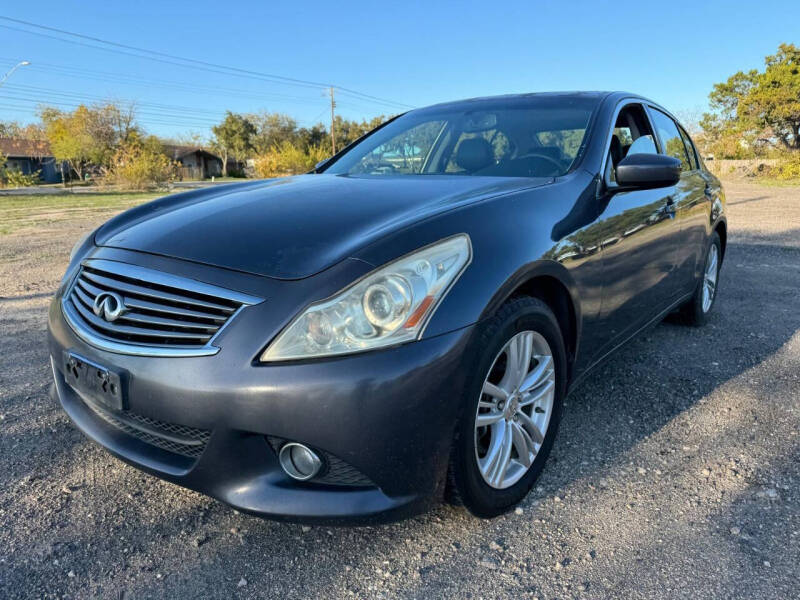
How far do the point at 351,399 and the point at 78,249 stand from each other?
1.53 meters

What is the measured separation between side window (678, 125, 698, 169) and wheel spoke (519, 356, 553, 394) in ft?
9.14

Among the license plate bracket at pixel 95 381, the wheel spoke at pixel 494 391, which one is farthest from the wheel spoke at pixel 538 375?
the license plate bracket at pixel 95 381

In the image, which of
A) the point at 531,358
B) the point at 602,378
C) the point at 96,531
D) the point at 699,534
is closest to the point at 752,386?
the point at 602,378

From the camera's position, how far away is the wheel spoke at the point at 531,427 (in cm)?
203

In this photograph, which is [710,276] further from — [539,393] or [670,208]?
[539,393]

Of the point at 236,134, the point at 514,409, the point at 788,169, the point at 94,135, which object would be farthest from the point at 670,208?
the point at 236,134

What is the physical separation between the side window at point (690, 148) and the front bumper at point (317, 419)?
3.39 m

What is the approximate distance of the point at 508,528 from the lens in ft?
6.39

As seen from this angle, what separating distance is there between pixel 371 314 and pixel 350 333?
78 mm

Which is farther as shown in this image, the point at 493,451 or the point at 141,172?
the point at 141,172

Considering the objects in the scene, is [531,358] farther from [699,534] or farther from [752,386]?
[752,386]

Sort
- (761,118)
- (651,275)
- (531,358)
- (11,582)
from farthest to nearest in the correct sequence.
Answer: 1. (761,118)
2. (651,275)
3. (531,358)
4. (11,582)

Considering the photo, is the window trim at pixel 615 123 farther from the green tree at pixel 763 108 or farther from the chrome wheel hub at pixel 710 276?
the green tree at pixel 763 108

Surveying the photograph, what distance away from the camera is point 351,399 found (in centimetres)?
149
